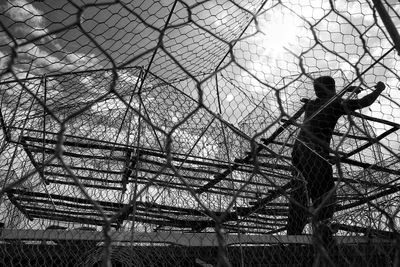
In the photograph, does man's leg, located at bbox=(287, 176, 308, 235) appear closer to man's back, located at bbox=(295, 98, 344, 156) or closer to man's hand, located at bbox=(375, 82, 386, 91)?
man's back, located at bbox=(295, 98, 344, 156)

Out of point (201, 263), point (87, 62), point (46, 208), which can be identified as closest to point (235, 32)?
point (87, 62)

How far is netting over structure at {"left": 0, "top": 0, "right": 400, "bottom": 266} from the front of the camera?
4.30ft

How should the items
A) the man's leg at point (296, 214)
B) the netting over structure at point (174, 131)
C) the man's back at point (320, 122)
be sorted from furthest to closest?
the man's leg at point (296, 214)
the man's back at point (320, 122)
the netting over structure at point (174, 131)

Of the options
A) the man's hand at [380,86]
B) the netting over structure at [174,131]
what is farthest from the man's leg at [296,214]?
the man's hand at [380,86]

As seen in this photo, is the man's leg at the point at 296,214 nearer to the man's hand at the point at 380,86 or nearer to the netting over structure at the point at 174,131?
the netting over structure at the point at 174,131

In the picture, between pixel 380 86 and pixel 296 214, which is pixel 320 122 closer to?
pixel 296 214

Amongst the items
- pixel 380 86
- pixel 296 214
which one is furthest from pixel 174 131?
pixel 296 214

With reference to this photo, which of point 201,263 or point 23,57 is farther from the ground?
point 23,57

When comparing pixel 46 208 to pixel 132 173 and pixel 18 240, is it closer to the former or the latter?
pixel 132 173

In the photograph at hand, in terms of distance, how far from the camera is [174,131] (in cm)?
116

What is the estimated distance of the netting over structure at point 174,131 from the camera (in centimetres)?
131

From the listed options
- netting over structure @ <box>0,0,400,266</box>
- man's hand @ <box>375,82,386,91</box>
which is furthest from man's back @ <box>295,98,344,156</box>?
man's hand @ <box>375,82,386,91</box>

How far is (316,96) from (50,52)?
181 cm

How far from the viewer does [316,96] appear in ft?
8.08
